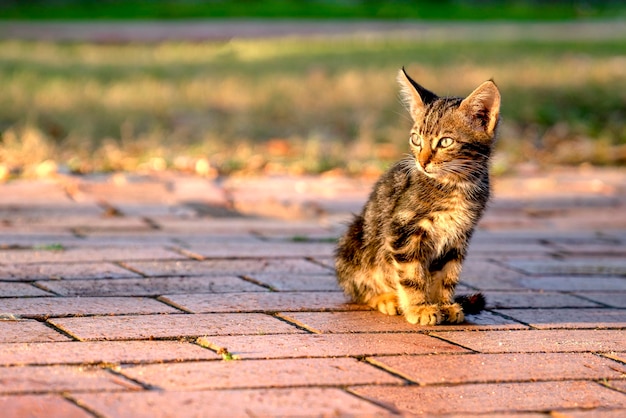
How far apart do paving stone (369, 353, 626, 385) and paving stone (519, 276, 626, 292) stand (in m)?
1.15

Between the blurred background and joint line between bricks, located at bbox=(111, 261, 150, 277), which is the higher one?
the blurred background

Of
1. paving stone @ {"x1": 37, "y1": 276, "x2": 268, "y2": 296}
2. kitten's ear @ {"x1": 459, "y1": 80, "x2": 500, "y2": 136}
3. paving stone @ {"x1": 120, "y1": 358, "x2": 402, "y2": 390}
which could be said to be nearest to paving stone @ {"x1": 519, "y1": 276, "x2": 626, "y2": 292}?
kitten's ear @ {"x1": 459, "y1": 80, "x2": 500, "y2": 136}

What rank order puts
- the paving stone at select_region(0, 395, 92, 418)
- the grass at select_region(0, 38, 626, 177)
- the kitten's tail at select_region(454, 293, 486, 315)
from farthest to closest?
1. the grass at select_region(0, 38, 626, 177)
2. the kitten's tail at select_region(454, 293, 486, 315)
3. the paving stone at select_region(0, 395, 92, 418)

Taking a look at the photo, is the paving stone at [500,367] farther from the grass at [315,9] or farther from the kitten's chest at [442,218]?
the grass at [315,9]

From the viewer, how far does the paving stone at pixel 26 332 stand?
335cm

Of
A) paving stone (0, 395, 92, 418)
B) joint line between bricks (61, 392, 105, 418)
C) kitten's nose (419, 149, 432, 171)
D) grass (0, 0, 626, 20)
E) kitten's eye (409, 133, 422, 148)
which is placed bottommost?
paving stone (0, 395, 92, 418)

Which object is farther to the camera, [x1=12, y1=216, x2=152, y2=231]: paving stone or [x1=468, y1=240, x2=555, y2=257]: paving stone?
[x1=12, y1=216, x2=152, y2=231]: paving stone

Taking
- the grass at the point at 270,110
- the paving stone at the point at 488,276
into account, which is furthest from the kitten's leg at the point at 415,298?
the grass at the point at 270,110

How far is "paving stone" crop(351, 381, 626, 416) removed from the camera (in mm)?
2883

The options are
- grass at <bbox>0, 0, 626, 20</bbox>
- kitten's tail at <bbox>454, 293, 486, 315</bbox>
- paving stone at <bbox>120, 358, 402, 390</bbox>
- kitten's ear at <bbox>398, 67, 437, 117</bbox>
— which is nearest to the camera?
paving stone at <bbox>120, 358, 402, 390</bbox>

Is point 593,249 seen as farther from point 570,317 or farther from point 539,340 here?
point 539,340

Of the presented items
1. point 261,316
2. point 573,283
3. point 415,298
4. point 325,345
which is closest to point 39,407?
point 325,345

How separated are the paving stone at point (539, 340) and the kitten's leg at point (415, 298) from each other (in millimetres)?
109

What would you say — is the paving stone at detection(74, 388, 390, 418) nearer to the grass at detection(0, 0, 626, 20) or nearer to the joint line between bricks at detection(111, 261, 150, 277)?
the joint line between bricks at detection(111, 261, 150, 277)
